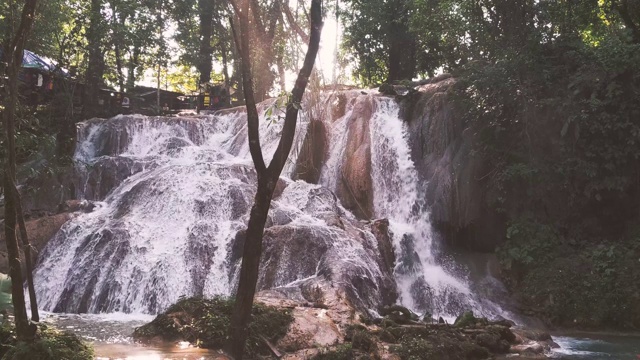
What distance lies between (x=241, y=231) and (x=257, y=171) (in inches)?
252

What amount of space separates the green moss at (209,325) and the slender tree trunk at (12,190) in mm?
2470

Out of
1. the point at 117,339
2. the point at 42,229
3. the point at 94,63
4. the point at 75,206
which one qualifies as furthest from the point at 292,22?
the point at 94,63

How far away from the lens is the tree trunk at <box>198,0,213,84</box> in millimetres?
27062

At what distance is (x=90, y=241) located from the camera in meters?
12.3

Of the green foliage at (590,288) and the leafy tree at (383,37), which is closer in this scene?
the green foliage at (590,288)

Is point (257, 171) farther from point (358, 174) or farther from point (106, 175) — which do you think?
point (106, 175)

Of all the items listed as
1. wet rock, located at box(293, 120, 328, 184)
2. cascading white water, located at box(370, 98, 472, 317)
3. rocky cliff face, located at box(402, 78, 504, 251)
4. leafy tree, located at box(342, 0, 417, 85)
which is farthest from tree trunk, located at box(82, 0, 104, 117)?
rocky cliff face, located at box(402, 78, 504, 251)

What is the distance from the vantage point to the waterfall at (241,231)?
11.0 meters

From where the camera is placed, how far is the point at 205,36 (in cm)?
2786

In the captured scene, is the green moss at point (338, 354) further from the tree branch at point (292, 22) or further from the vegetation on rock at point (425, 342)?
the tree branch at point (292, 22)

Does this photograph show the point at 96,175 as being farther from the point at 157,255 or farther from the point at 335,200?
the point at 335,200

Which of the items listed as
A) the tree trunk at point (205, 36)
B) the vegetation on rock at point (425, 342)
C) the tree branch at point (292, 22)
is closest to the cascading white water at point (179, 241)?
the vegetation on rock at point (425, 342)

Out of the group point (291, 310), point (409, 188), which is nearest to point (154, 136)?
point (409, 188)

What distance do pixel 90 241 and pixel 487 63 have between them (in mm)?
12064
